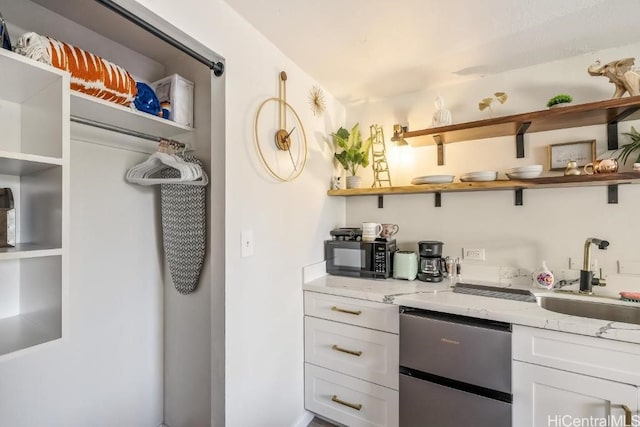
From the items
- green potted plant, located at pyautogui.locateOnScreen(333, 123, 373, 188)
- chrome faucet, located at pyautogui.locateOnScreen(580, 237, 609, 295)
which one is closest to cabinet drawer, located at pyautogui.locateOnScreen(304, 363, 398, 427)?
chrome faucet, located at pyautogui.locateOnScreen(580, 237, 609, 295)

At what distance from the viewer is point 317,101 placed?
6.37 ft

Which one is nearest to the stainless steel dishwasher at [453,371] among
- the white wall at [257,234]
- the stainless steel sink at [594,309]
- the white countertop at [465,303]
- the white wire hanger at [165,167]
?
the white countertop at [465,303]

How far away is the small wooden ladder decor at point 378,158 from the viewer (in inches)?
85.9

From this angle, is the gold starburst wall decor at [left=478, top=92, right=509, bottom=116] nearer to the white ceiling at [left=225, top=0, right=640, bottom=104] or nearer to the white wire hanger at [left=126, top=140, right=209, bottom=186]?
the white ceiling at [left=225, top=0, right=640, bottom=104]

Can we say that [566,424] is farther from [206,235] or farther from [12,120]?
[12,120]

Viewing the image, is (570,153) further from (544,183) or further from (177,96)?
(177,96)

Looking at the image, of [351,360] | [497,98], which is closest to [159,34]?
[351,360]

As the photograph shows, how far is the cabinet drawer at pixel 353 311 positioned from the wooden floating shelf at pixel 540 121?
1.15 m

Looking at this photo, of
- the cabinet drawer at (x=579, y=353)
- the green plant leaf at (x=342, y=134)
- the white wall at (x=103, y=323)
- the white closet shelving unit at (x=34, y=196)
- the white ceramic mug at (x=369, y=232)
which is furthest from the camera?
the green plant leaf at (x=342, y=134)

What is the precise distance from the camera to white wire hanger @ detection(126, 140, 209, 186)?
1263 millimetres

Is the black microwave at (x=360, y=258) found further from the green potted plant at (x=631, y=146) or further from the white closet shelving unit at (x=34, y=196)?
the white closet shelving unit at (x=34, y=196)

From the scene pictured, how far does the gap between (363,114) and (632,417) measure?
220cm

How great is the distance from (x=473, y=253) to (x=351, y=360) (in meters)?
1.09

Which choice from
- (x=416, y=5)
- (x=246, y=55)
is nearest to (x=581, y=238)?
(x=416, y=5)
